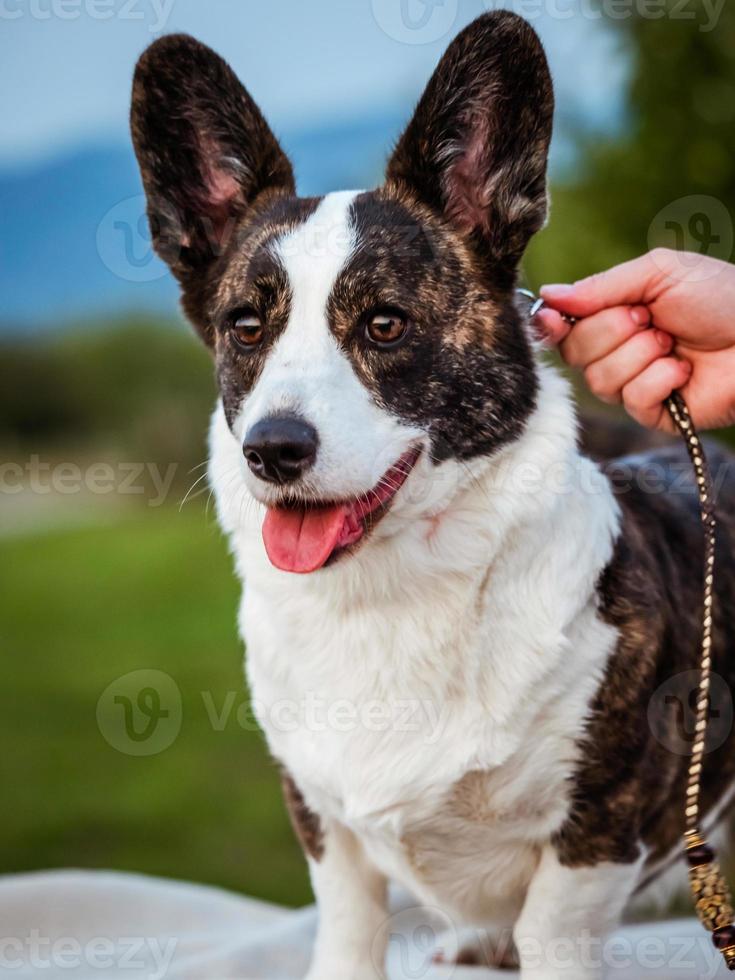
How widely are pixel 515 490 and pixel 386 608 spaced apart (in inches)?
14.7

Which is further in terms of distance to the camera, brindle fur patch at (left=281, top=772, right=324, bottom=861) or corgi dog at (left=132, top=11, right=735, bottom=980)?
brindle fur patch at (left=281, top=772, right=324, bottom=861)

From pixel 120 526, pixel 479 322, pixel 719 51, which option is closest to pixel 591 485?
pixel 479 322

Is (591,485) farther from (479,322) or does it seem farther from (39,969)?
(39,969)

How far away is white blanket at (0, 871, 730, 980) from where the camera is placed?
332 cm

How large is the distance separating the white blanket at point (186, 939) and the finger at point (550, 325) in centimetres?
166

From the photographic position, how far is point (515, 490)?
2.52m

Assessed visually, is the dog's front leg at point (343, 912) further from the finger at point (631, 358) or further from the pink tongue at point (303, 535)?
the finger at point (631, 358)
